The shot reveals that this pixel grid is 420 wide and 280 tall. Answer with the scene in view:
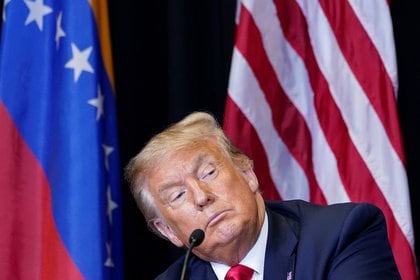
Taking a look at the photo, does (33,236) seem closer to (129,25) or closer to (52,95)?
(52,95)

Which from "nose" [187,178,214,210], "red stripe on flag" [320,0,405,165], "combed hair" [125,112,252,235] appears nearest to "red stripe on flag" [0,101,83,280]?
"combed hair" [125,112,252,235]

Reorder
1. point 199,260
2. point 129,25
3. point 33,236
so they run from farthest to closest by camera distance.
Result: point 129,25, point 33,236, point 199,260

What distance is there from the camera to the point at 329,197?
10.7 ft

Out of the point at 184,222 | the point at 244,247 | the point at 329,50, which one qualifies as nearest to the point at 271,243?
the point at 244,247

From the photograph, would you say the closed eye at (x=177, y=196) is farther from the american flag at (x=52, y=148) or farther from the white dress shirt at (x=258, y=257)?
the american flag at (x=52, y=148)

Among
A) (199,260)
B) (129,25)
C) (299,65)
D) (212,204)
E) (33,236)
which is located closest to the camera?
(212,204)

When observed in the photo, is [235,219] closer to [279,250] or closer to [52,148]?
[279,250]

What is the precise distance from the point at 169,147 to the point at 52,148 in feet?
2.36

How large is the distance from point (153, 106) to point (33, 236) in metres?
0.89

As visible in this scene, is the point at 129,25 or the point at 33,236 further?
the point at 129,25

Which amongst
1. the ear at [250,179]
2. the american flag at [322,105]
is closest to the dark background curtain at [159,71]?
the american flag at [322,105]

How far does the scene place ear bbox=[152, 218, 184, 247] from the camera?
2594 millimetres

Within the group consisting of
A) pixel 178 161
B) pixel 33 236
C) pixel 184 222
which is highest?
pixel 178 161

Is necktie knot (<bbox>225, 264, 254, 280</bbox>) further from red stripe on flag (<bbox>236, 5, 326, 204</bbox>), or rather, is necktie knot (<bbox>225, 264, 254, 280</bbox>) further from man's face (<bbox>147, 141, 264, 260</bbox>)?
red stripe on flag (<bbox>236, 5, 326, 204</bbox>)
